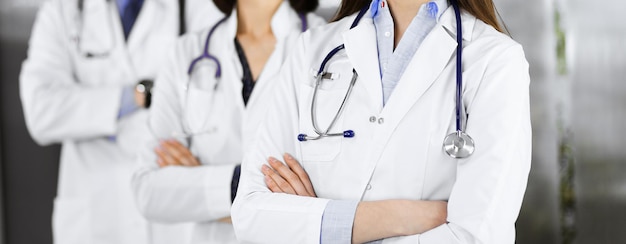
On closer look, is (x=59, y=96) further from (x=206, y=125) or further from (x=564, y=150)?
(x=564, y=150)

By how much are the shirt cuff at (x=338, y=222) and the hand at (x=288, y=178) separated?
0.29 ft

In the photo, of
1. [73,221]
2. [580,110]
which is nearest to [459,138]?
[580,110]

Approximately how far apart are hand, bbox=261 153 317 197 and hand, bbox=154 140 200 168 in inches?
21.2

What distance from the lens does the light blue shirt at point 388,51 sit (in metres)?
1.26

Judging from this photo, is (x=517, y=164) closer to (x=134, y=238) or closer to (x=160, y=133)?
(x=160, y=133)

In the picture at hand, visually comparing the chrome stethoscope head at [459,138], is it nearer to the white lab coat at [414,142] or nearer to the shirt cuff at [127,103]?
the white lab coat at [414,142]

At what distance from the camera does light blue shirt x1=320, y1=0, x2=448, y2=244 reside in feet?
4.14

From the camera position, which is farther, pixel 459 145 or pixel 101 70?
pixel 101 70

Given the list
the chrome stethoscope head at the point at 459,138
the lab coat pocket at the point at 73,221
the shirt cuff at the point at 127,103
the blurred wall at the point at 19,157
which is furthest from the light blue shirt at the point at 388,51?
the blurred wall at the point at 19,157

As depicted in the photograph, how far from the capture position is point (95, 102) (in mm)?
2361

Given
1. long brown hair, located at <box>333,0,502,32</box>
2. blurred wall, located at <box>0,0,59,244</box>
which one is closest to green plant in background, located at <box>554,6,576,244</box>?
long brown hair, located at <box>333,0,502,32</box>

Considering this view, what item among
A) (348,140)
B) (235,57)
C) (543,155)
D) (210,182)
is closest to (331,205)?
(348,140)

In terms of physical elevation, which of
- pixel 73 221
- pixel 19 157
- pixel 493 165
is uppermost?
pixel 493 165

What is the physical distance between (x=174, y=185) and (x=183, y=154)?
0.31 feet
